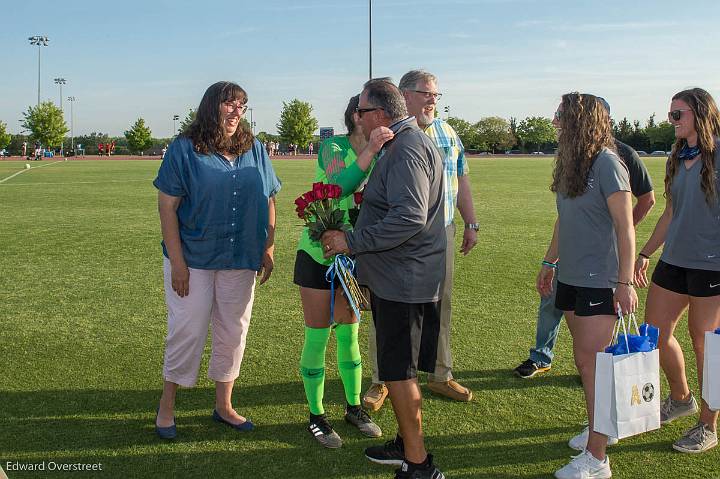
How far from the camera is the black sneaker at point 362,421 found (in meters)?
4.09

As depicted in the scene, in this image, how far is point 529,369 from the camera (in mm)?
5027

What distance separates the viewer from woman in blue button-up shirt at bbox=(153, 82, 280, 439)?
3842mm

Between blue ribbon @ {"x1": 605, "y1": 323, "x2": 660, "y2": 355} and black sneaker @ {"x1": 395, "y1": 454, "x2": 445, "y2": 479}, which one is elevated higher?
blue ribbon @ {"x1": 605, "y1": 323, "x2": 660, "y2": 355}

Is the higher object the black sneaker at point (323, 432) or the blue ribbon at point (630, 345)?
the blue ribbon at point (630, 345)

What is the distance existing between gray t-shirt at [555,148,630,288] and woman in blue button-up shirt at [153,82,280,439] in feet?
5.87

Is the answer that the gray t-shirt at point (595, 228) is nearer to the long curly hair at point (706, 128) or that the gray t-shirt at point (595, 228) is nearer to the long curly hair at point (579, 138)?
the long curly hair at point (579, 138)

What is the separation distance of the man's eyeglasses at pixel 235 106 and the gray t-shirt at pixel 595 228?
188cm

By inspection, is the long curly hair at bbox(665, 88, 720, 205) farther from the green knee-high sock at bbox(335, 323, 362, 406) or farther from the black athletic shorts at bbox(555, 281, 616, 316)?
the green knee-high sock at bbox(335, 323, 362, 406)

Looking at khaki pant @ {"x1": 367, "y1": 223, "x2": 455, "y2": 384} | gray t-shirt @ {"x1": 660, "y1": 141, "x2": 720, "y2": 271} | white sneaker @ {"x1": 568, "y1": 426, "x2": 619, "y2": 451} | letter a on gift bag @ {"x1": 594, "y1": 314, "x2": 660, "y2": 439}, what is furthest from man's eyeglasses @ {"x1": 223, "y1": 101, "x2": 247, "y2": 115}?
white sneaker @ {"x1": 568, "y1": 426, "x2": 619, "y2": 451}

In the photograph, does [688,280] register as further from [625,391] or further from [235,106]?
[235,106]

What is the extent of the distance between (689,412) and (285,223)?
10.2 m

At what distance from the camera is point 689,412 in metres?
4.27

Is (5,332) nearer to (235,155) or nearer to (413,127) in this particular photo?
(235,155)

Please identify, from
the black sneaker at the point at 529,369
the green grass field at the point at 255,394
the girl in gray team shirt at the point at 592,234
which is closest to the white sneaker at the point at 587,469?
the girl in gray team shirt at the point at 592,234
